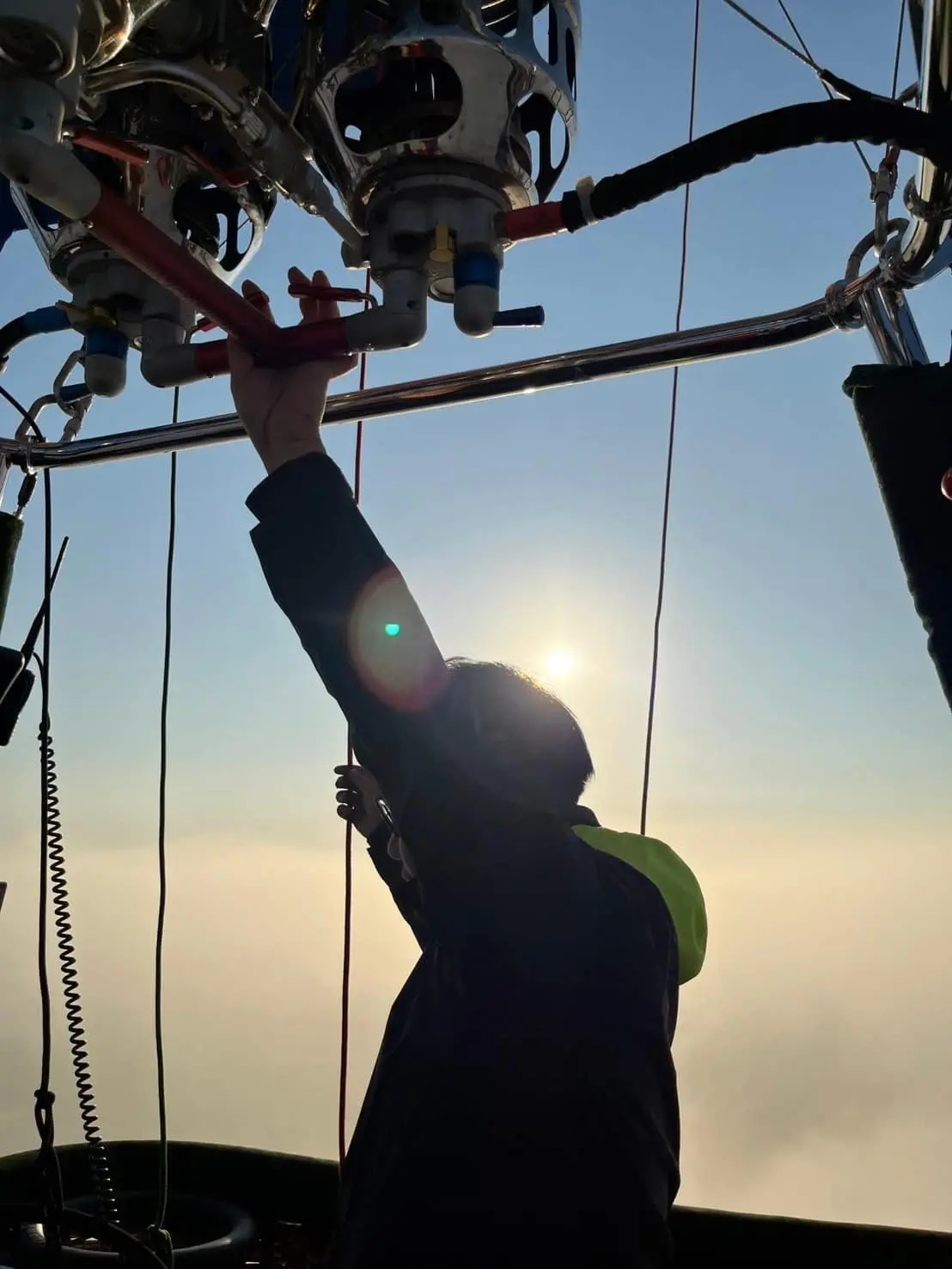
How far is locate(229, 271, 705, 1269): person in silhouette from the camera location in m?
0.71

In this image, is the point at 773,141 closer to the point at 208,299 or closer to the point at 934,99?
the point at 934,99

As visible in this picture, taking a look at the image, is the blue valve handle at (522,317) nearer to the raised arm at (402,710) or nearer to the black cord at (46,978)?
the raised arm at (402,710)

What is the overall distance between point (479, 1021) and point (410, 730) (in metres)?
0.22

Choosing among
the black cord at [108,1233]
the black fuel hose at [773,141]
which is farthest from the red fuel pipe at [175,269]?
the black cord at [108,1233]

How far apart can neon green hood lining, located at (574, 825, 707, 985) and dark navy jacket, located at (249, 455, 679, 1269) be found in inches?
4.0

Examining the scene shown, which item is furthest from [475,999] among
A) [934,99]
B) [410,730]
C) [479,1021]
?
[934,99]

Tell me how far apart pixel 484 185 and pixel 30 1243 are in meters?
1.44

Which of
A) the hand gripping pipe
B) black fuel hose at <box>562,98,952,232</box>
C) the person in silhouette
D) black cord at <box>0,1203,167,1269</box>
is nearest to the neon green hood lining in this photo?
the person in silhouette

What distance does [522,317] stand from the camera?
0.86 metres

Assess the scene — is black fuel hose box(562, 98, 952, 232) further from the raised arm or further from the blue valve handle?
the raised arm

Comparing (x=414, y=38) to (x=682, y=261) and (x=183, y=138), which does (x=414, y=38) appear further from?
(x=682, y=261)

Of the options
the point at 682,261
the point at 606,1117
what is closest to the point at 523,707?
the point at 606,1117

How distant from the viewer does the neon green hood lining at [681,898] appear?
3.01 ft

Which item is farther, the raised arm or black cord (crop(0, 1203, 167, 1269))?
black cord (crop(0, 1203, 167, 1269))
